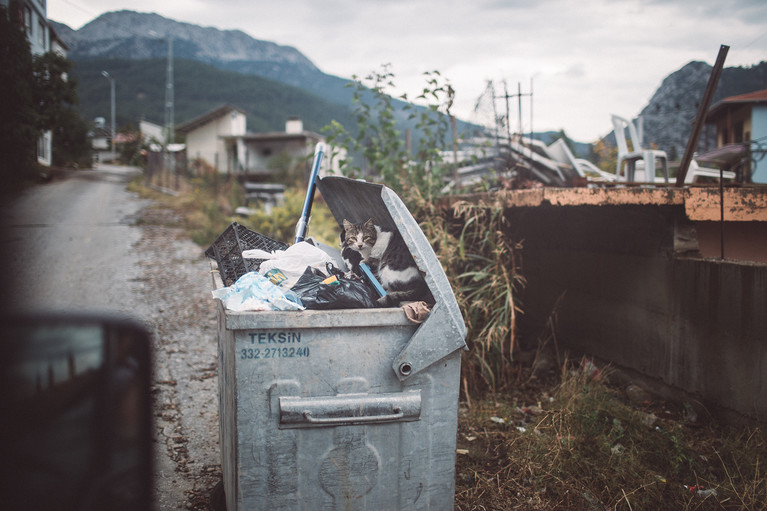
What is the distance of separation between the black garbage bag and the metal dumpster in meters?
0.15

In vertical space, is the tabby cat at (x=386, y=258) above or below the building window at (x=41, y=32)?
below

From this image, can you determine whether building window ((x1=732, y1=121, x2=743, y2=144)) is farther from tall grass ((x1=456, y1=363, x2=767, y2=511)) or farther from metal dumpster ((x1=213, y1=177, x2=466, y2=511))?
metal dumpster ((x1=213, y1=177, x2=466, y2=511))

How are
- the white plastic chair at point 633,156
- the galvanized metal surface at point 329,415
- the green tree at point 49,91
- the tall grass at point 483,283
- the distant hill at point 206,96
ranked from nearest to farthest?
the galvanized metal surface at point 329,415 < the tall grass at point 483,283 < the green tree at point 49,91 < the white plastic chair at point 633,156 < the distant hill at point 206,96

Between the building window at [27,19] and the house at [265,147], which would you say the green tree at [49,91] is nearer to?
the building window at [27,19]

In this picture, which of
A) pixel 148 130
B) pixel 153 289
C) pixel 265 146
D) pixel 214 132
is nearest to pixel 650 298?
pixel 153 289

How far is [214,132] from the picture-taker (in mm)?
34188

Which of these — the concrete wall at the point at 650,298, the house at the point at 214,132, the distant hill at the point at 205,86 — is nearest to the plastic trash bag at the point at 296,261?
the concrete wall at the point at 650,298

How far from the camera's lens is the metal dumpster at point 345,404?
1539 millimetres

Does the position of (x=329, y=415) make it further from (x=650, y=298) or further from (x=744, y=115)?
(x=744, y=115)

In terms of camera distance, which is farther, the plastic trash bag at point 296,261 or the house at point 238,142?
the house at point 238,142

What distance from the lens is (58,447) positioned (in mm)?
1191

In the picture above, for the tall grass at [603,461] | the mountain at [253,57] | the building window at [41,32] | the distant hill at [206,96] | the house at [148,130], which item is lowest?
the tall grass at [603,461]

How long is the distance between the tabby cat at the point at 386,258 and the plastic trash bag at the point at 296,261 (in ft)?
0.63

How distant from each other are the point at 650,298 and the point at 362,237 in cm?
223
